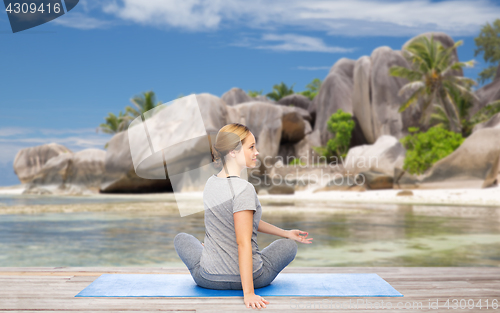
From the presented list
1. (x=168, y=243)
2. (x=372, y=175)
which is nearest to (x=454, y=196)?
(x=372, y=175)

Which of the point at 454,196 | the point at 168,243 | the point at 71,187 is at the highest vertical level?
the point at 168,243

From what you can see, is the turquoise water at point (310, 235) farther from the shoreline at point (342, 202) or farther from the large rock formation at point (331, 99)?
the large rock formation at point (331, 99)

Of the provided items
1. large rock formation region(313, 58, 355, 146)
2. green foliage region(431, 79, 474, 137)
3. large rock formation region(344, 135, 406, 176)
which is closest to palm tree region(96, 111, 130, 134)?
large rock formation region(313, 58, 355, 146)

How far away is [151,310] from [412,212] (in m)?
11.3

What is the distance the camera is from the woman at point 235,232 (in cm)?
226

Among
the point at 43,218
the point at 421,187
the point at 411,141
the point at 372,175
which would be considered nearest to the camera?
the point at 43,218

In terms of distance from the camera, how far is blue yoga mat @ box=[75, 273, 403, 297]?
8.51 feet

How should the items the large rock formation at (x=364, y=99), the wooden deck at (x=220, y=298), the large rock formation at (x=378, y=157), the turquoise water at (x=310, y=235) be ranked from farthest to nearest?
the large rock formation at (x=364, y=99), the large rock formation at (x=378, y=157), the turquoise water at (x=310, y=235), the wooden deck at (x=220, y=298)

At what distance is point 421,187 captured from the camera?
18.7 metres

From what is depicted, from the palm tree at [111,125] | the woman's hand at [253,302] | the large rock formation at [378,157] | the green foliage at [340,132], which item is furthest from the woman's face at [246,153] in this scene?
the palm tree at [111,125]

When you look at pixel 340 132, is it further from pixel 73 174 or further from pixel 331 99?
pixel 73 174

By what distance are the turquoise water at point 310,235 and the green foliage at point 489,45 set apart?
23.9 metres

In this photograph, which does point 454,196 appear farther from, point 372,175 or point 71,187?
point 71,187

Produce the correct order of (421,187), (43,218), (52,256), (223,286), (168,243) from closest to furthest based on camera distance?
(223,286) < (52,256) < (168,243) < (43,218) < (421,187)
